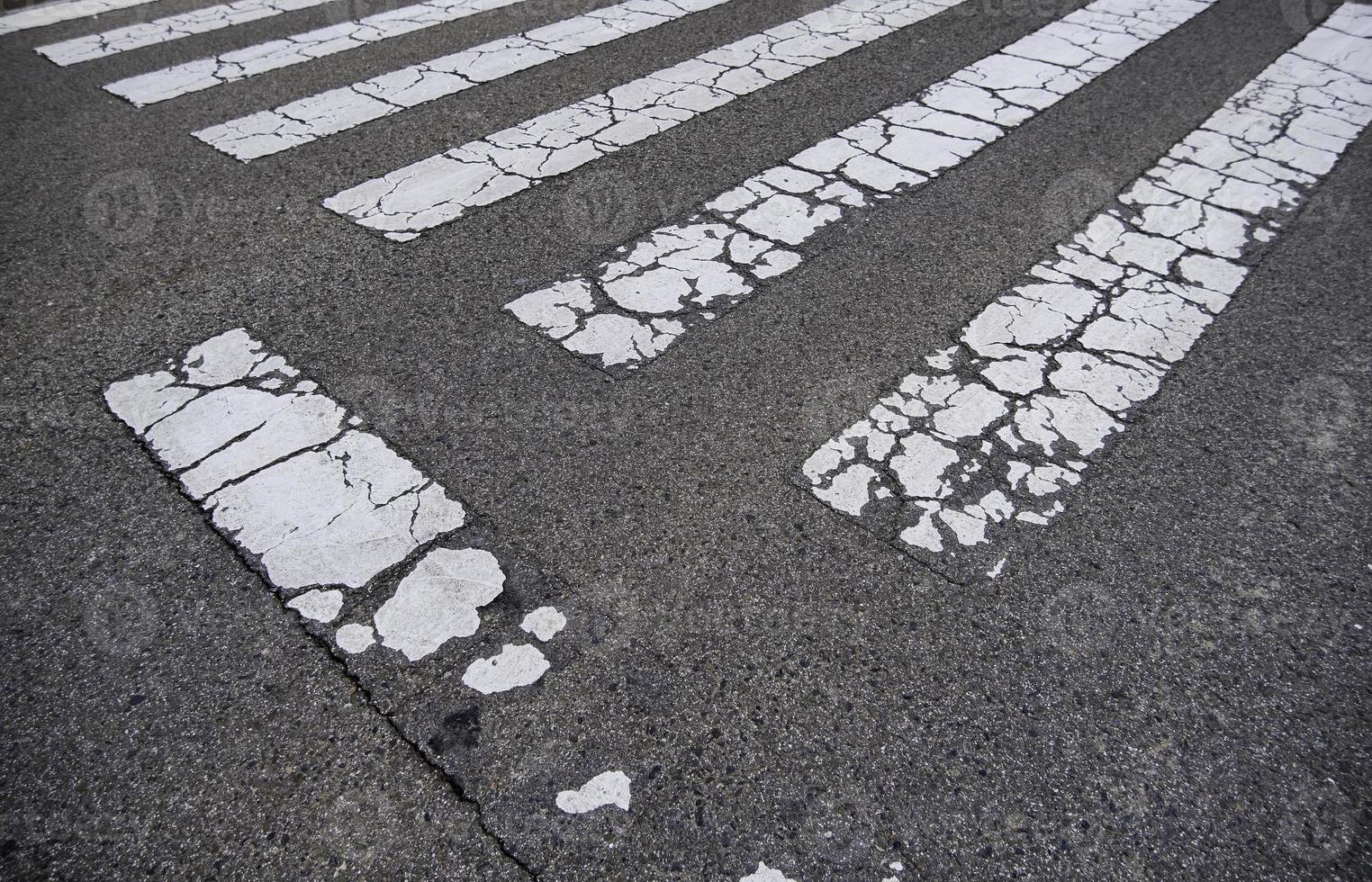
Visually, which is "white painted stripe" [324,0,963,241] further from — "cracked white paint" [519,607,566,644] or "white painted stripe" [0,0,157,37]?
"white painted stripe" [0,0,157,37]

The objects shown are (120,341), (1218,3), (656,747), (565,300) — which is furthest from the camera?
(1218,3)

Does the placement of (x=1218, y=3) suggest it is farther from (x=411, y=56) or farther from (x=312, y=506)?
(x=312, y=506)

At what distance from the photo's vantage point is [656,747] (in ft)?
6.58

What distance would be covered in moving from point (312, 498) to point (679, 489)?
113 centimetres

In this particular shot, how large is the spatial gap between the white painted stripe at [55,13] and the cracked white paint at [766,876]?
23.4ft

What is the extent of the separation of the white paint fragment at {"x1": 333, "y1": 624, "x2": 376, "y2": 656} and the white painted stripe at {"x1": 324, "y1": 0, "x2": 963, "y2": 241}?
6.88ft

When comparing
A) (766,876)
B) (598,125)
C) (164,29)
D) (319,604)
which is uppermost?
(164,29)

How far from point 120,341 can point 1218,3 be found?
8.13m

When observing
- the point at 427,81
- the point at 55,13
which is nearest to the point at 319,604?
the point at 427,81

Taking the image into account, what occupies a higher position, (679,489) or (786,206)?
(786,206)

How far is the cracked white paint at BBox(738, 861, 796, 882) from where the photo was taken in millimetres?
1783

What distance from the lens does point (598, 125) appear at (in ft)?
15.8

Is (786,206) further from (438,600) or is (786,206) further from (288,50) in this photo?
(288,50)

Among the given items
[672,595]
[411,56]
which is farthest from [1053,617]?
[411,56]
